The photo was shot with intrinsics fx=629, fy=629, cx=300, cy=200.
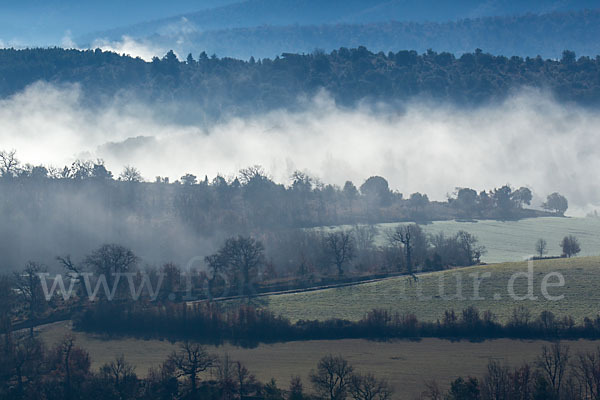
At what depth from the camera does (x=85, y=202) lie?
478 feet

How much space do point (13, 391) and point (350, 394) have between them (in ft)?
102

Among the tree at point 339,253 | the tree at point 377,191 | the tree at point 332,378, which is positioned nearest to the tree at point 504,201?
the tree at point 377,191

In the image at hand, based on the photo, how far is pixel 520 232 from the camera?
143625 millimetres

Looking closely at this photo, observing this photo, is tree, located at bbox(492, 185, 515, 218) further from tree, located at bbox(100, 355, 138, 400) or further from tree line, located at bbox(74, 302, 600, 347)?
tree, located at bbox(100, 355, 138, 400)

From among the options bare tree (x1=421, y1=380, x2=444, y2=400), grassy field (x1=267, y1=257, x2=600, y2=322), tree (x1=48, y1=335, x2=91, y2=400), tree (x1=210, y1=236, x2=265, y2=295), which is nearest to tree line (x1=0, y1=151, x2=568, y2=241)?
tree (x1=210, y1=236, x2=265, y2=295)

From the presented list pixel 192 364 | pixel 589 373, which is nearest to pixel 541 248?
pixel 589 373

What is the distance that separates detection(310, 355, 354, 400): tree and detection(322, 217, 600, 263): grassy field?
5683 cm

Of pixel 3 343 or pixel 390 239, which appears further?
pixel 390 239

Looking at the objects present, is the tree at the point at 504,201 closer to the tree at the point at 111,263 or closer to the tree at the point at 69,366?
the tree at the point at 111,263

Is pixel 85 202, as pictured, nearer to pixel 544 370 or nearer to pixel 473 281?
pixel 473 281

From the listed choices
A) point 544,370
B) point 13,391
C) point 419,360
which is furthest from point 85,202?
point 544,370

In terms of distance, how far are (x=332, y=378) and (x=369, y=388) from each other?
428cm

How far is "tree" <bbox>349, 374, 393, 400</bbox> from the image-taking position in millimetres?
53188

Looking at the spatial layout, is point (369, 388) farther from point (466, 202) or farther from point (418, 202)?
point (466, 202)
